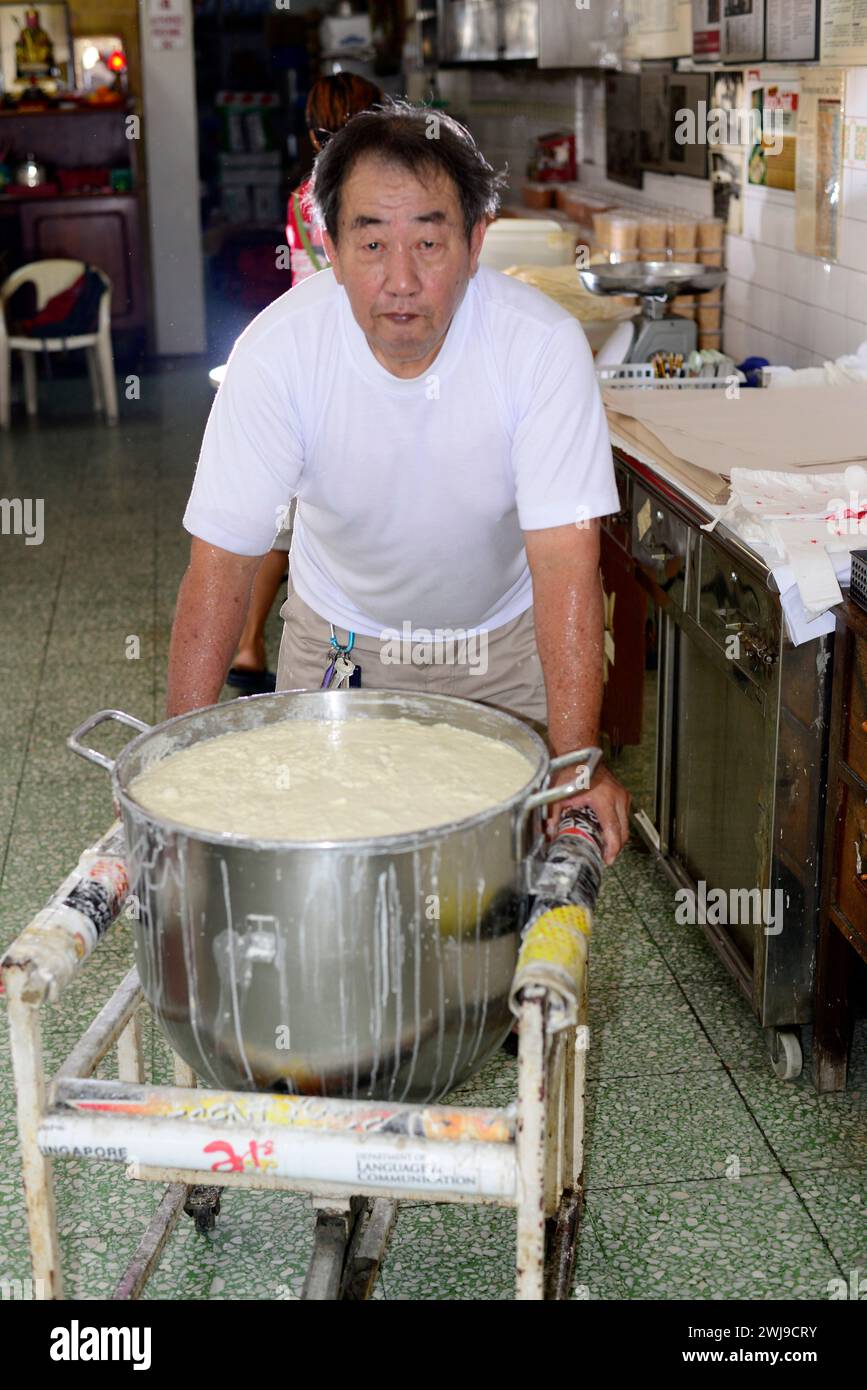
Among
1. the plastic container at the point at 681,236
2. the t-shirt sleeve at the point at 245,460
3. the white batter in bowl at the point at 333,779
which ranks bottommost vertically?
the white batter in bowl at the point at 333,779

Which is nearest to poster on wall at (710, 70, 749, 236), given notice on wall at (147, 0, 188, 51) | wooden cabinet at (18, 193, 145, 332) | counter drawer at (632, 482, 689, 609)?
counter drawer at (632, 482, 689, 609)

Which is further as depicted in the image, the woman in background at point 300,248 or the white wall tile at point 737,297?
the white wall tile at point 737,297

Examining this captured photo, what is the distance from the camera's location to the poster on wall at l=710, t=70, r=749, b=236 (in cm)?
410

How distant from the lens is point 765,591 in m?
2.21

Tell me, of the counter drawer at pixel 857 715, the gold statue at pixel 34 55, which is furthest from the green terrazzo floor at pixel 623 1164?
the gold statue at pixel 34 55

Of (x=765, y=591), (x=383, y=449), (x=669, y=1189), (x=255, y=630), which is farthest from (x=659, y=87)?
(x=669, y=1189)

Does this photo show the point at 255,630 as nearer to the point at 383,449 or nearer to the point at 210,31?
the point at 383,449

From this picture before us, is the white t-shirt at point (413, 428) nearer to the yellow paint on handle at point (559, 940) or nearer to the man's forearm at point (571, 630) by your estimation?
the man's forearm at point (571, 630)

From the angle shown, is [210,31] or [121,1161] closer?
[121,1161]

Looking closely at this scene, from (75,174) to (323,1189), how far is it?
29.7 ft

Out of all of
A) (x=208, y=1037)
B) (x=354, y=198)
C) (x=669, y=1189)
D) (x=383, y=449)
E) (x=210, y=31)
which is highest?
(x=210, y=31)

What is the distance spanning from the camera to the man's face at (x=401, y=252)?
1.67m

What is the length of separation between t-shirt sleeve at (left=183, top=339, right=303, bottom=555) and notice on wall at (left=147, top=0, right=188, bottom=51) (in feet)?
27.7

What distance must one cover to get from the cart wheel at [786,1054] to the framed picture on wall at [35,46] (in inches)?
346
